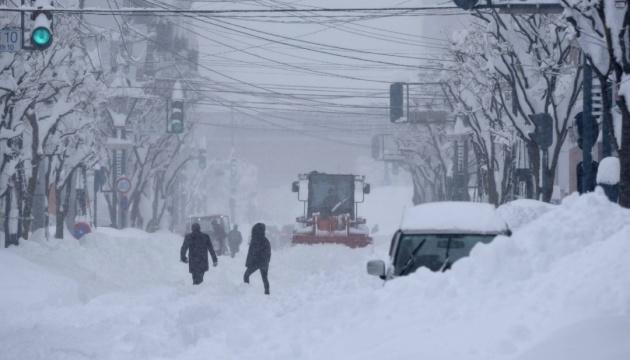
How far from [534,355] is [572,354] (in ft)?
0.87

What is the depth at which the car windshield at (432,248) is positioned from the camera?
12633mm

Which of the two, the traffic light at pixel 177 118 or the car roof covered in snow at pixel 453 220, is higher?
the traffic light at pixel 177 118

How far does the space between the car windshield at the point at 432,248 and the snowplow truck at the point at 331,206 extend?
2084cm

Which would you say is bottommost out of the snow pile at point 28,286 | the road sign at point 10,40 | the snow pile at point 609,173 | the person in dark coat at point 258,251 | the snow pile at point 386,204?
the snow pile at point 386,204

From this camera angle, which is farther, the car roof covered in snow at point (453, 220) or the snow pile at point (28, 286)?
the snow pile at point (28, 286)

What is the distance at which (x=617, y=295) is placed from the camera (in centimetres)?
746

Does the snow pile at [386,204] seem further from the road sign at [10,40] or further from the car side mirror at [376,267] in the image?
the car side mirror at [376,267]

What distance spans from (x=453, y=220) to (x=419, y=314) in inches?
146

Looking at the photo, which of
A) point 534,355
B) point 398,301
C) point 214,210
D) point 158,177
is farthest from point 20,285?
point 214,210

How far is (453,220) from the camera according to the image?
12773 millimetres

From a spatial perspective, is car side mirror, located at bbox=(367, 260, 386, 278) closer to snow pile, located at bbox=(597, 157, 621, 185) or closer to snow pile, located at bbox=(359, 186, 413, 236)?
snow pile, located at bbox=(597, 157, 621, 185)

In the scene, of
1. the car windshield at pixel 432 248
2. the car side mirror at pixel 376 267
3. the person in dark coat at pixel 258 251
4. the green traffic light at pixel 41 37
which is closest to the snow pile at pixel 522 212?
the person in dark coat at pixel 258 251

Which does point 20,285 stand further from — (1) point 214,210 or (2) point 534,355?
(1) point 214,210

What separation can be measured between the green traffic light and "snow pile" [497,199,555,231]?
808 centimetres
